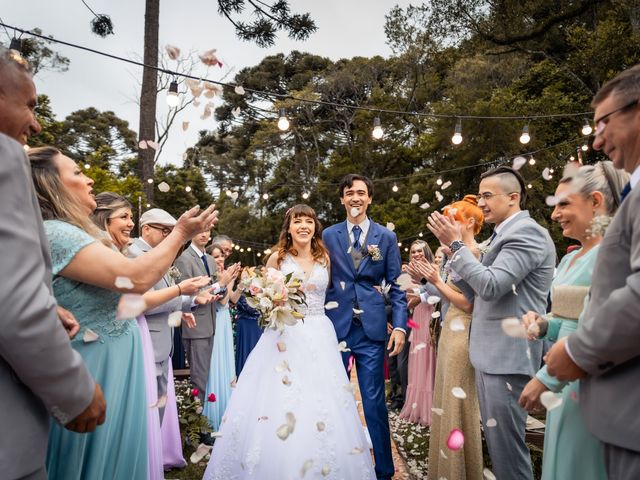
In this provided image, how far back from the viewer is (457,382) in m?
3.56

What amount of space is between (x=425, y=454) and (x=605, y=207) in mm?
3434

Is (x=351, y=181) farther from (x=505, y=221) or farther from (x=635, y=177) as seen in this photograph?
(x=635, y=177)

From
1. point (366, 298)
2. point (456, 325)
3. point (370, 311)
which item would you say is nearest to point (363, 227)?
point (366, 298)

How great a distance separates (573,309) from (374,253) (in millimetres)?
2115

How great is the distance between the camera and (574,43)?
13.5m

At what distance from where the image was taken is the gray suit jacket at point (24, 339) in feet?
3.87

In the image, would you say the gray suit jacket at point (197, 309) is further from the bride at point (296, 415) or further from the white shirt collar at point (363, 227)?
the white shirt collar at point (363, 227)

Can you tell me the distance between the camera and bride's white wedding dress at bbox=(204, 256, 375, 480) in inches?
123

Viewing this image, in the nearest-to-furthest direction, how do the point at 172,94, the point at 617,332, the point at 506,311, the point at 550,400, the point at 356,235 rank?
1. the point at 617,332
2. the point at 550,400
3. the point at 506,311
4. the point at 356,235
5. the point at 172,94

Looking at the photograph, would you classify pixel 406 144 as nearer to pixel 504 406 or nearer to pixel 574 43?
pixel 574 43

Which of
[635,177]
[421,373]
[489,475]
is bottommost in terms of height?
[421,373]

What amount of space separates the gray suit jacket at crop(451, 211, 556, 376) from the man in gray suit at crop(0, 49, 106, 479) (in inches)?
86.4

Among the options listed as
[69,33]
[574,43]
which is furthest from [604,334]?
[574,43]

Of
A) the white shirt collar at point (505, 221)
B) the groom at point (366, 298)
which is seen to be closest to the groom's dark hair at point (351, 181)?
the groom at point (366, 298)
